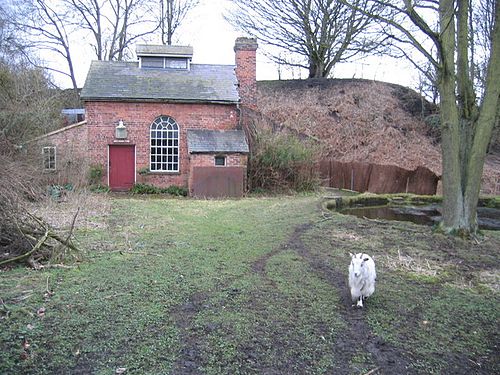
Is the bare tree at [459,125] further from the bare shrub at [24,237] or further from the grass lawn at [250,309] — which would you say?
the bare shrub at [24,237]

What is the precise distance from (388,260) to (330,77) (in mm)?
34112

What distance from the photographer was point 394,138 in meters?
33.0

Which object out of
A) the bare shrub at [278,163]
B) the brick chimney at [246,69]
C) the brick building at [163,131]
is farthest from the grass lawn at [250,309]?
the brick chimney at [246,69]

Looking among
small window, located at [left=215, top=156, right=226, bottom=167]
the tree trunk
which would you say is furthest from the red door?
the tree trunk

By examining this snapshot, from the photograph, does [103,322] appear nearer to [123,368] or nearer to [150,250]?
[123,368]

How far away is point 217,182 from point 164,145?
3.62m

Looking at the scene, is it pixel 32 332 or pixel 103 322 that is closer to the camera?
pixel 32 332

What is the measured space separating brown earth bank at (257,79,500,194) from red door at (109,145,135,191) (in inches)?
409

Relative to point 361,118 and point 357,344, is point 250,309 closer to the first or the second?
point 357,344

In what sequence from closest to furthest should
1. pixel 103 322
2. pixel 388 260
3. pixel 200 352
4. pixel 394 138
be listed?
pixel 200 352 < pixel 103 322 < pixel 388 260 < pixel 394 138

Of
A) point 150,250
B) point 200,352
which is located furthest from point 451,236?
point 200,352

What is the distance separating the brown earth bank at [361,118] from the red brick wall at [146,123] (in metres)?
7.33

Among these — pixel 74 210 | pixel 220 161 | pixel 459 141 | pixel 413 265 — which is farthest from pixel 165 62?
pixel 413 265

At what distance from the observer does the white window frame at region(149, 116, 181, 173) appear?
2281cm
